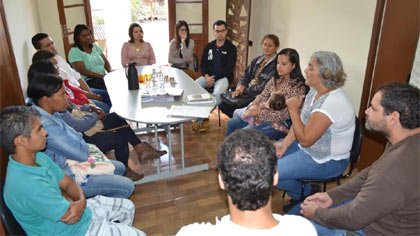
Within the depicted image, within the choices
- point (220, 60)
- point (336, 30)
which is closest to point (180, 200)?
point (220, 60)

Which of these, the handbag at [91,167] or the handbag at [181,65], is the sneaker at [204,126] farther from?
the handbag at [91,167]

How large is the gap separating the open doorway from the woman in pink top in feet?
8.05

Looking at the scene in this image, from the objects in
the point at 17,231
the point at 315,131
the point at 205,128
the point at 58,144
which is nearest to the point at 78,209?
the point at 17,231

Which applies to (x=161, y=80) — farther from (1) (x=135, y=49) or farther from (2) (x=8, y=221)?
(2) (x=8, y=221)

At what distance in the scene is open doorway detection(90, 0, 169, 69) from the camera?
701 centimetres

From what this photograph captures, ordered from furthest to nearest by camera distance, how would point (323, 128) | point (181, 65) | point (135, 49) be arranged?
1. point (181, 65)
2. point (135, 49)
3. point (323, 128)

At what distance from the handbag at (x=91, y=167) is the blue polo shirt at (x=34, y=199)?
53 centimetres

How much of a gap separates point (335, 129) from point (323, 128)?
0.09 metres

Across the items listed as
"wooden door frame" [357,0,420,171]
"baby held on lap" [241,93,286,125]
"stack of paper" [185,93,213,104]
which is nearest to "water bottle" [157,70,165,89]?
"stack of paper" [185,93,213,104]

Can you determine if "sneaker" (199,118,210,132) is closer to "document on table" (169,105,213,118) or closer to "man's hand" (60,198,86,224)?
"document on table" (169,105,213,118)

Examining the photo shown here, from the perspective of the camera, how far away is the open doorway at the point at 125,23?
23.0 ft

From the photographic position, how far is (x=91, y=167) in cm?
210

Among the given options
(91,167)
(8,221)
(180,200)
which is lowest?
(180,200)

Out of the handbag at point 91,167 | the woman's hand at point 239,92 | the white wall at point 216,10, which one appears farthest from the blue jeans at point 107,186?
the white wall at point 216,10
